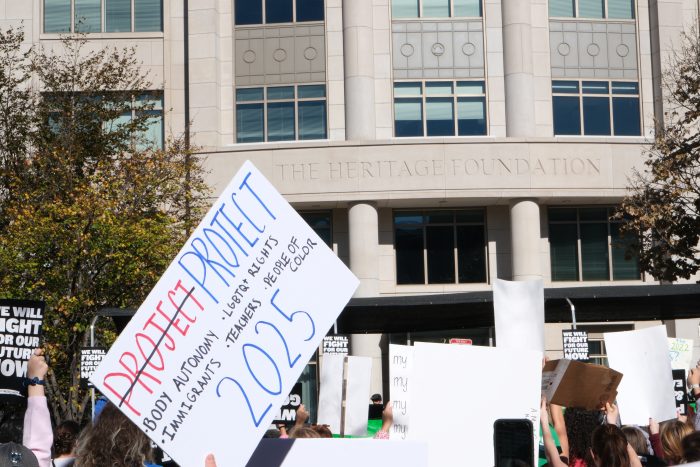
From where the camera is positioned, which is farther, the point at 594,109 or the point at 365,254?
the point at 594,109

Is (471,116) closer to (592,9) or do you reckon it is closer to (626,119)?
(626,119)

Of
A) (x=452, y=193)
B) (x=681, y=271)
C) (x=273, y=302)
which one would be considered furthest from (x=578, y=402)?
(x=452, y=193)

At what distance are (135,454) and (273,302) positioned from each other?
0.99 m

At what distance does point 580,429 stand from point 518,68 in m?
27.3

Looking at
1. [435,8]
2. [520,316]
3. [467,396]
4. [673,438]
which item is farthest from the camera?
[435,8]

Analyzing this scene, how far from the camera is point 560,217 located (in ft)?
114

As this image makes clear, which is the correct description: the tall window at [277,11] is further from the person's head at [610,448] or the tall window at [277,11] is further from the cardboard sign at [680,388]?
the person's head at [610,448]

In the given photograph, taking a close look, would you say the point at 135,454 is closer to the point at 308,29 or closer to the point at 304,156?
the point at 304,156

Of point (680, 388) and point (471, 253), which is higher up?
point (471, 253)

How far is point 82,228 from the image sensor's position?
24.3m

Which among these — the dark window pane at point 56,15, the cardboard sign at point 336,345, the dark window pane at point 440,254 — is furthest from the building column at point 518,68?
the cardboard sign at point 336,345

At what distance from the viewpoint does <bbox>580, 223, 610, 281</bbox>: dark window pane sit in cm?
3428

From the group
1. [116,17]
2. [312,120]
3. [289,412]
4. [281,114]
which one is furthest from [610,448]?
[116,17]

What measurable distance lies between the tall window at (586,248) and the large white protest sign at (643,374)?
24.6 m
